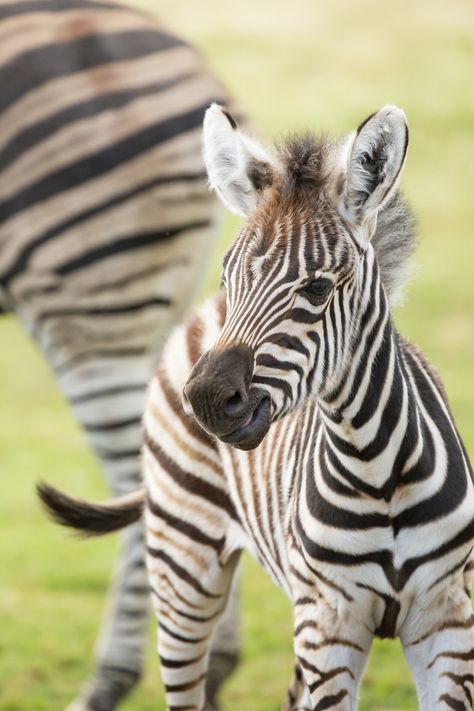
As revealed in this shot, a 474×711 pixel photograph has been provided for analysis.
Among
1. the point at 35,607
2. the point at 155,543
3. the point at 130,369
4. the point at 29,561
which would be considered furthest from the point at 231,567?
the point at 29,561

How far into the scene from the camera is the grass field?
8820 millimetres

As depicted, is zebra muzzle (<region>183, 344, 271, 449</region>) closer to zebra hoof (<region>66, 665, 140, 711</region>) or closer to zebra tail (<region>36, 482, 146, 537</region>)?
zebra tail (<region>36, 482, 146, 537</region>)

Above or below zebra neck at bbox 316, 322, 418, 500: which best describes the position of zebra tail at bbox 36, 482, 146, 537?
below

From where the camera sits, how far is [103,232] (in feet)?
25.7

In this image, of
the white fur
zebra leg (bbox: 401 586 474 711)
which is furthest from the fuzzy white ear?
zebra leg (bbox: 401 586 474 711)

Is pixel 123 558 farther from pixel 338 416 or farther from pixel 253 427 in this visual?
pixel 253 427

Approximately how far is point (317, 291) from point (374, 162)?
0.45 m

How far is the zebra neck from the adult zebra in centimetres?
350

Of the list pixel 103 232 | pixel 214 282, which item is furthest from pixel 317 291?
pixel 214 282

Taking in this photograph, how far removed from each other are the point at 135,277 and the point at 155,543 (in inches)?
103

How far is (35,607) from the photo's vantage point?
10336 millimetres

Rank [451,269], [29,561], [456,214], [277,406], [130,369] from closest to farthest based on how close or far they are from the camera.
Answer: [277,406] → [130,369] → [29,561] → [451,269] → [456,214]

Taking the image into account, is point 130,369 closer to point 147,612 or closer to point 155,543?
point 147,612

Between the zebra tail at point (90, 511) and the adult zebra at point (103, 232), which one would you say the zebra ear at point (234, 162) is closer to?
the zebra tail at point (90, 511)
